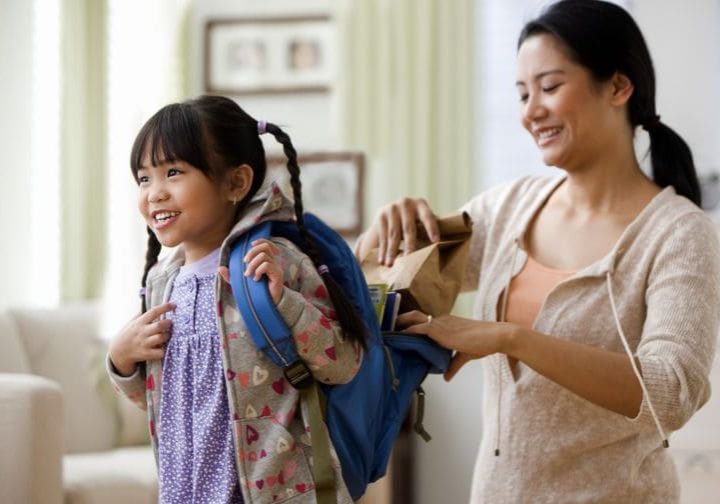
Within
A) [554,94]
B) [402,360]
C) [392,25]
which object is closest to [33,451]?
[402,360]

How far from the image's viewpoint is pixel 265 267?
1298mm

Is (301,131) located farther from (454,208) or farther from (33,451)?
(33,451)

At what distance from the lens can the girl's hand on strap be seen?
4.25 feet

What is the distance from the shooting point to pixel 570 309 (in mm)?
1697

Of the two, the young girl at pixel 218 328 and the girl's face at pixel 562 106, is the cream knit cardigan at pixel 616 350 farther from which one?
the young girl at pixel 218 328

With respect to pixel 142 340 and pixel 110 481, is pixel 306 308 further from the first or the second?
pixel 110 481

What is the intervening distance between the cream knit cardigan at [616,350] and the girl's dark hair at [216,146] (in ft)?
1.51

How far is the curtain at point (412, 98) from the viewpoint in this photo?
427cm

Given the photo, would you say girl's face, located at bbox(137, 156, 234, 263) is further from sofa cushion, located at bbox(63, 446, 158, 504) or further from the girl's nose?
sofa cushion, located at bbox(63, 446, 158, 504)

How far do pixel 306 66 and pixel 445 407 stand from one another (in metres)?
1.56

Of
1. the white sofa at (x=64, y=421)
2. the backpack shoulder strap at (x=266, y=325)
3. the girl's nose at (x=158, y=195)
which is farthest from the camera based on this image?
the white sofa at (x=64, y=421)

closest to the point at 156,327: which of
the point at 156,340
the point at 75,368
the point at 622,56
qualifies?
the point at 156,340

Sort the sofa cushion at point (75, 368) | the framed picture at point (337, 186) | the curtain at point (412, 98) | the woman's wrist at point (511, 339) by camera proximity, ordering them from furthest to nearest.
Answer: the framed picture at point (337, 186) → the curtain at point (412, 98) → the sofa cushion at point (75, 368) → the woman's wrist at point (511, 339)

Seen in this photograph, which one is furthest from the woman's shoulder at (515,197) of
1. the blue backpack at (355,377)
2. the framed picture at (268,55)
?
the framed picture at (268,55)
